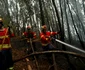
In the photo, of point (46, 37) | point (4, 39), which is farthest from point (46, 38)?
point (4, 39)

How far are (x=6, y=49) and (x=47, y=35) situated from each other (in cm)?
419

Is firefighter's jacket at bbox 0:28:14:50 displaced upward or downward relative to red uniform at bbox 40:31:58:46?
upward

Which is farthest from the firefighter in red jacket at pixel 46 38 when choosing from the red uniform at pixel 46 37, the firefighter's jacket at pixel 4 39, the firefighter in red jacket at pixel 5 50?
the firefighter's jacket at pixel 4 39

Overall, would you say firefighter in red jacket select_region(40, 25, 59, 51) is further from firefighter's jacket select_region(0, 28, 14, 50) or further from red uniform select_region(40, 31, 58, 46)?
firefighter's jacket select_region(0, 28, 14, 50)

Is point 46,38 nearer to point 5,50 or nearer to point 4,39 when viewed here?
point 5,50

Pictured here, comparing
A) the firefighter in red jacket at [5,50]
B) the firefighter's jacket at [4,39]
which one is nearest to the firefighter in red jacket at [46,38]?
the firefighter in red jacket at [5,50]

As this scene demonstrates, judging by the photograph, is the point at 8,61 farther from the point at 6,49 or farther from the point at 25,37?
the point at 25,37

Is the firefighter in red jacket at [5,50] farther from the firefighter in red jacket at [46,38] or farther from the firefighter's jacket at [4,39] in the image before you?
the firefighter in red jacket at [46,38]

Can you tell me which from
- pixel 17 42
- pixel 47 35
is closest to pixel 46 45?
pixel 47 35

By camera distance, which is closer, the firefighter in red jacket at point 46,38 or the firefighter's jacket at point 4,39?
the firefighter's jacket at point 4,39

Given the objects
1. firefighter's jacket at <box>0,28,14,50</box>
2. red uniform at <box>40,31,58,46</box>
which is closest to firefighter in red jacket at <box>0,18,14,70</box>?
firefighter's jacket at <box>0,28,14,50</box>

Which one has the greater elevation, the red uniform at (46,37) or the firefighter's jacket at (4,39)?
the firefighter's jacket at (4,39)

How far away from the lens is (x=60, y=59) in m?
15.2

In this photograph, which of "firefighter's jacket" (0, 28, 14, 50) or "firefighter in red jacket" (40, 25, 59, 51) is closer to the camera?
"firefighter's jacket" (0, 28, 14, 50)
